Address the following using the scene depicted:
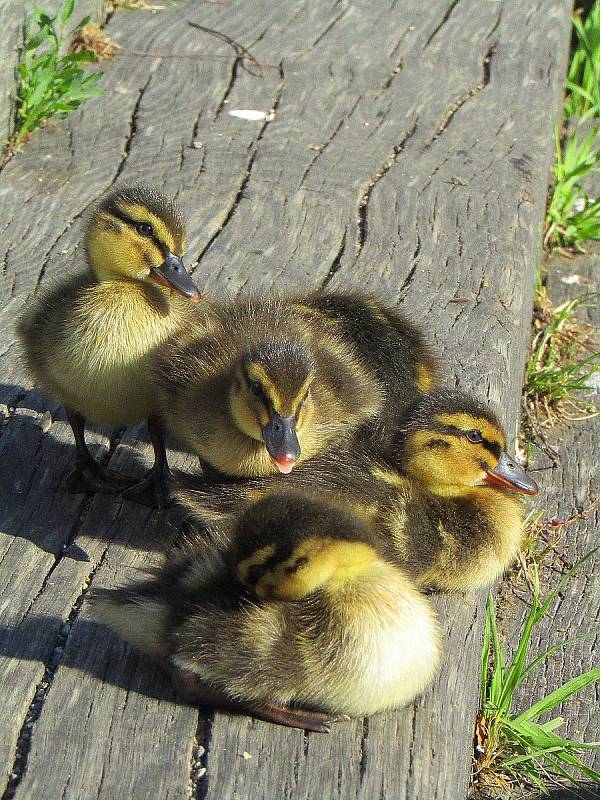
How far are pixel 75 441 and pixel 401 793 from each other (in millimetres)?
1756

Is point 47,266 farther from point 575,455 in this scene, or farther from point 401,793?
point 401,793

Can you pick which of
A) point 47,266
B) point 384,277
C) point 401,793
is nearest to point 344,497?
point 401,793

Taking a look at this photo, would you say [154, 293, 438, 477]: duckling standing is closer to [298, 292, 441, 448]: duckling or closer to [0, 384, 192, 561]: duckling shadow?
[298, 292, 441, 448]: duckling

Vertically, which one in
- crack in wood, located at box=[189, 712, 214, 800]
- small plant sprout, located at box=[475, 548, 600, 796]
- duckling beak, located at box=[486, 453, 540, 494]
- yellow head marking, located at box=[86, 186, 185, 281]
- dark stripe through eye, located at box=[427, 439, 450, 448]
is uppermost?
yellow head marking, located at box=[86, 186, 185, 281]

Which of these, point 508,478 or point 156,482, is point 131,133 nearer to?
point 156,482

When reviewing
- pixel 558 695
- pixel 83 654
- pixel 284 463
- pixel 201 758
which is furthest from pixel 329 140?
pixel 201 758

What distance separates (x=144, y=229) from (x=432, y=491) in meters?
1.21

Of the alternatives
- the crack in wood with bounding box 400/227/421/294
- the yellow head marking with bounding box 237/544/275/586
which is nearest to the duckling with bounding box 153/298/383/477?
the yellow head marking with bounding box 237/544/275/586

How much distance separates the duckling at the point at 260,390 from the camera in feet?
10.6

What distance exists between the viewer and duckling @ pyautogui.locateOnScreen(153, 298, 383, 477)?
3.23 meters

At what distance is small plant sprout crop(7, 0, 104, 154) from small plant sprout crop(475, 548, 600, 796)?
339 centimetres

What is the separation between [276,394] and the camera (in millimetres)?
3193

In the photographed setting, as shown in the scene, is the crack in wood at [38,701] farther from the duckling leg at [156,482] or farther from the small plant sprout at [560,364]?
the small plant sprout at [560,364]

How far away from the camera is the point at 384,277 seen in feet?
16.1
